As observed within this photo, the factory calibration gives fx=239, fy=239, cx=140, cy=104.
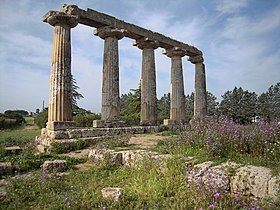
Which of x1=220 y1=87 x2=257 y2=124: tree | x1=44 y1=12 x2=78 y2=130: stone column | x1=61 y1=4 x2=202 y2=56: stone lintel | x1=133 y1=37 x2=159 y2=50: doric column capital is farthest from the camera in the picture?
x1=220 y1=87 x2=257 y2=124: tree

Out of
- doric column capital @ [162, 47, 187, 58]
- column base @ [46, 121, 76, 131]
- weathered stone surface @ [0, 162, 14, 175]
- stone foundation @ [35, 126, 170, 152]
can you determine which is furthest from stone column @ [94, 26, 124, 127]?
weathered stone surface @ [0, 162, 14, 175]

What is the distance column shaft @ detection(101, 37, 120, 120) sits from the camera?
45.9 ft

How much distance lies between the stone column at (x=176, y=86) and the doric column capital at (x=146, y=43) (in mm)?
2169

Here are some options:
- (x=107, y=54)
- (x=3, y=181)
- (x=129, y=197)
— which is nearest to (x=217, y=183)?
(x=129, y=197)

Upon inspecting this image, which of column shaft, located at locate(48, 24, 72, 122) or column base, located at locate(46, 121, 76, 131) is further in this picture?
column shaft, located at locate(48, 24, 72, 122)

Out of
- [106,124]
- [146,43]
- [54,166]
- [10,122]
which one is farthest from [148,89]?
[10,122]

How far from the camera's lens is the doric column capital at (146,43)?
16281 millimetres

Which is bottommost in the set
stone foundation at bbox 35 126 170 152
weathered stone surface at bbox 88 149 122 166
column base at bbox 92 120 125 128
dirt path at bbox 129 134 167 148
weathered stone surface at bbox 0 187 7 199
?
weathered stone surface at bbox 0 187 7 199

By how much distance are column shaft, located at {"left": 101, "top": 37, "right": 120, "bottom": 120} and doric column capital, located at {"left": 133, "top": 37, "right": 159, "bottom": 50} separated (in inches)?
95.7

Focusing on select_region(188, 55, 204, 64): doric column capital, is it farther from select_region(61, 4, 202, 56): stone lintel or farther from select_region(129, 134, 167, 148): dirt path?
select_region(129, 134, 167, 148): dirt path

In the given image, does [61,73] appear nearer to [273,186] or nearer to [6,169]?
[6,169]

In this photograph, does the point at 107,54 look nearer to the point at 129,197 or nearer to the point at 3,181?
the point at 3,181

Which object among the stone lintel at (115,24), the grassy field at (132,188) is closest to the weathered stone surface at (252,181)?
the grassy field at (132,188)

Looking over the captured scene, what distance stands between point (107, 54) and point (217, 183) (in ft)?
37.5
